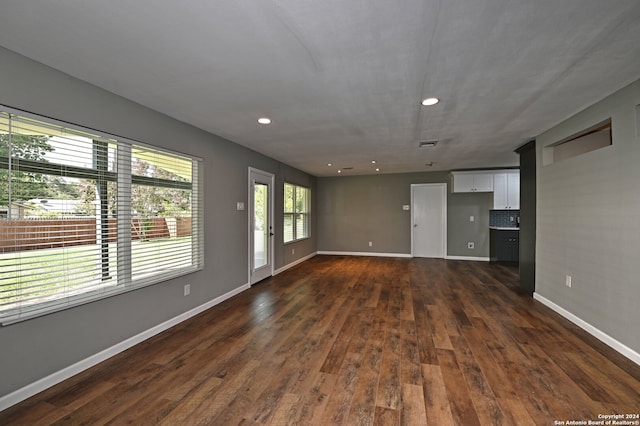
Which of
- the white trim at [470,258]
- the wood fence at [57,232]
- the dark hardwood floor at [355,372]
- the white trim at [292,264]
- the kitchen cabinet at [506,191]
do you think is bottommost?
the dark hardwood floor at [355,372]

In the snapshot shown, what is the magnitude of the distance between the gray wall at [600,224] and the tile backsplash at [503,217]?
3.44 m

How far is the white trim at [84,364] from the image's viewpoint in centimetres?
194

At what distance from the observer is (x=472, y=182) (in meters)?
6.98

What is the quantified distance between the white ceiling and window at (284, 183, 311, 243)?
11.0ft

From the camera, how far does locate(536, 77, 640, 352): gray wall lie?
2.47m

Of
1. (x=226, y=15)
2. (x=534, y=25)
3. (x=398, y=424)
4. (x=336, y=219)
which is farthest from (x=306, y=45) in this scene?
(x=336, y=219)

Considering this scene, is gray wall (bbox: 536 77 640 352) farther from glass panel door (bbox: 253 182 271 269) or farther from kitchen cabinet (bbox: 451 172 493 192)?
glass panel door (bbox: 253 182 271 269)

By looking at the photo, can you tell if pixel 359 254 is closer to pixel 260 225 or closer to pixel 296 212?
pixel 296 212

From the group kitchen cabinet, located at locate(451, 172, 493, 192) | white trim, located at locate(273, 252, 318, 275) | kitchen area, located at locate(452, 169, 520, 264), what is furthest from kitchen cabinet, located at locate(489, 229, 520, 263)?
white trim, located at locate(273, 252, 318, 275)

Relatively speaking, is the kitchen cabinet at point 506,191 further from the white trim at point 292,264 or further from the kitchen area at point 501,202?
the white trim at point 292,264

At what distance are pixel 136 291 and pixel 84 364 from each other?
26.9 inches

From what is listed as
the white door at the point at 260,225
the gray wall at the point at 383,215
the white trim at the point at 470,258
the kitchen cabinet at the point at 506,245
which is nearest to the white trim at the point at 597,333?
the kitchen cabinet at the point at 506,245

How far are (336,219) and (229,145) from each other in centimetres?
464

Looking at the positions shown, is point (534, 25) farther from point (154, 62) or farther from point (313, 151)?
point (313, 151)
